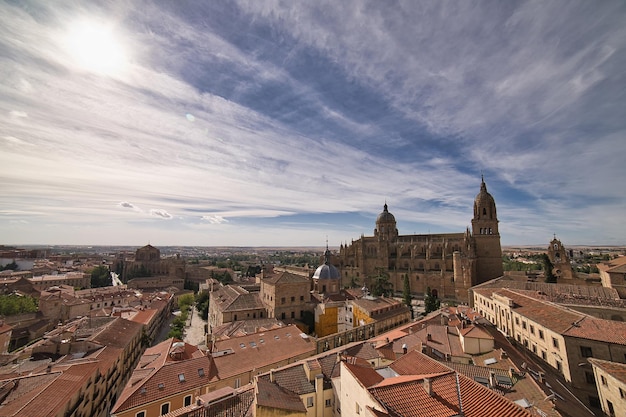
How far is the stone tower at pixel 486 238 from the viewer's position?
57062mm

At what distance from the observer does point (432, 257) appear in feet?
212

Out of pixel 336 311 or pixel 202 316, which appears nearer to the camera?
pixel 336 311

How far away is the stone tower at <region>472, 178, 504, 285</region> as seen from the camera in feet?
187

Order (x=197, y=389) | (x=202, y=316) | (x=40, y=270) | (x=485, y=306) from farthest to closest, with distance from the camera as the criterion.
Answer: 1. (x=40, y=270)
2. (x=202, y=316)
3. (x=485, y=306)
4. (x=197, y=389)

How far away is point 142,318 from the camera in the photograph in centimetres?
4188

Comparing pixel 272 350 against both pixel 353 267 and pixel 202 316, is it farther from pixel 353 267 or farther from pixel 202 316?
pixel 353 267

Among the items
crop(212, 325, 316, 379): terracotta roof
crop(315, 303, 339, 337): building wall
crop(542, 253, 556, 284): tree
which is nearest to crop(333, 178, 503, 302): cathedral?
crop(542, 253, 556, 284): tree

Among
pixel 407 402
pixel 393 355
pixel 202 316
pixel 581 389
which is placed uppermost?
pixel 407 402

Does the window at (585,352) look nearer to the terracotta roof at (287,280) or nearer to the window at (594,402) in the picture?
the window at (594,402)

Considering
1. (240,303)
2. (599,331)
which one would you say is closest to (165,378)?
(240,303)

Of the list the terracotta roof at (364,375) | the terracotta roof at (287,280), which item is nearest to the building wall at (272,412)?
the terracotta roof at (364,375)

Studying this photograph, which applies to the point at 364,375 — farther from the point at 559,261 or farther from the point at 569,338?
the point at 559,261

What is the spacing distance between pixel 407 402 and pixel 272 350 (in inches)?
671

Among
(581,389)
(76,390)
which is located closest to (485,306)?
(581,389)
